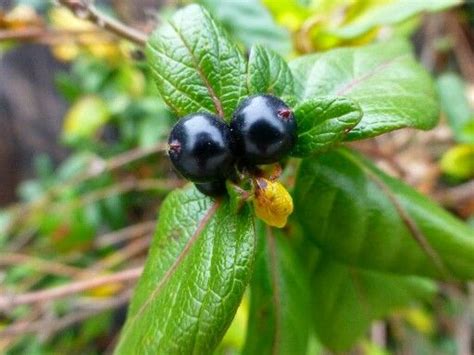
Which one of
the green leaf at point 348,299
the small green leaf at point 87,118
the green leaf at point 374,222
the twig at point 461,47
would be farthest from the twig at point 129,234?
the twig at point 461,47

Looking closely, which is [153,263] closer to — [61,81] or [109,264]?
[109,264]

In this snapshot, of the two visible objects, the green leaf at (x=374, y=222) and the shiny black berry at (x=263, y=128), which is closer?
the shiny black berry at (x=263, y=128)

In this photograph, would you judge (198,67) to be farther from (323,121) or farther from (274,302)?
(274,302)

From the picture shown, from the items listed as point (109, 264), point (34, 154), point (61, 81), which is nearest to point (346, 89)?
point (109, 264)

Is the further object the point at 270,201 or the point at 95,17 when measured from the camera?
the point at 95,17

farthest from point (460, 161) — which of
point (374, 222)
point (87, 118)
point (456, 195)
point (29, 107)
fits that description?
point (29, 107)

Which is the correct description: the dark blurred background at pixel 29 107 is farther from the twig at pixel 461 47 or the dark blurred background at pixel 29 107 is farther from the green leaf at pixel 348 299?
the green leaf at pixel 348 299
